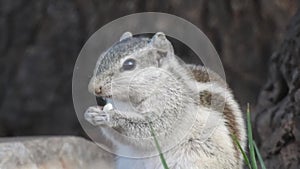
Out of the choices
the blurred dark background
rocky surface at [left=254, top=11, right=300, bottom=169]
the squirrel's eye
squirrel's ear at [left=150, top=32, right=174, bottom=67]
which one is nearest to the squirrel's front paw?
the squirrel's eye

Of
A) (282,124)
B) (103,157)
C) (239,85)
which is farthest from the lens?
(239,85)

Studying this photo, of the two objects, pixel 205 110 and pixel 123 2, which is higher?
pixel 123 2

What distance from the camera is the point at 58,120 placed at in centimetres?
572

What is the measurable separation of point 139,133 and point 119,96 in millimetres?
173

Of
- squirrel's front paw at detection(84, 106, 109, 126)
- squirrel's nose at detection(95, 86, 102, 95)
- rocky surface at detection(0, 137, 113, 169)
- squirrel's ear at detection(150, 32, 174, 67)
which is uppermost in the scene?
squirrel's ear at detection(150, 32, 174, 67)

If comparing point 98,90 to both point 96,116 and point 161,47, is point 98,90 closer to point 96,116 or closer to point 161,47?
point 96,116

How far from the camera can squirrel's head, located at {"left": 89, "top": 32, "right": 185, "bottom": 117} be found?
3.00 meters

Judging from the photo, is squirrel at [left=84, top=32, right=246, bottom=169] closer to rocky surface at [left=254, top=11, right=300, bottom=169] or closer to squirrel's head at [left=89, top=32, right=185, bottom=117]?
squirrel's head at [left=89, top=32, right=185, bottom=117]

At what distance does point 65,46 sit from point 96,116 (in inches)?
108

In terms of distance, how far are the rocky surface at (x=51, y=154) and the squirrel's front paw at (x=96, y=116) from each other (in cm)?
40

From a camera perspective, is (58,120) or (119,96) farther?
(58,120)

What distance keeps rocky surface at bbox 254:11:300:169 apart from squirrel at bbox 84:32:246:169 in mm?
885

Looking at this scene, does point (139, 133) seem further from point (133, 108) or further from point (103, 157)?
point (103, 157)

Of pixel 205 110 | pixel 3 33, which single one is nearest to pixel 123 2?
pixel 3 33
